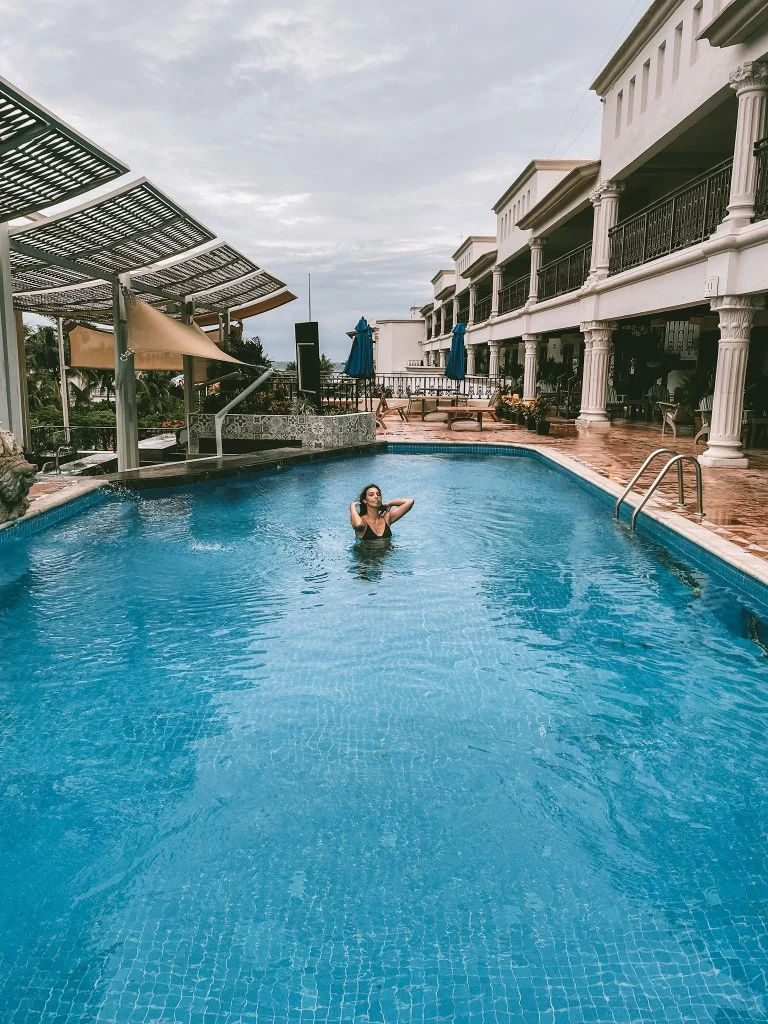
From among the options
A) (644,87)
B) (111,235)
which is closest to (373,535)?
(111,235)

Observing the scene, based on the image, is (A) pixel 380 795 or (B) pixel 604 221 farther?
(B) pixel 604 221

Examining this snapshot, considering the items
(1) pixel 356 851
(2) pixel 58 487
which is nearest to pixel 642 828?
(1) pixel 356 851

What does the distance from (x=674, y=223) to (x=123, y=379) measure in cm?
1146

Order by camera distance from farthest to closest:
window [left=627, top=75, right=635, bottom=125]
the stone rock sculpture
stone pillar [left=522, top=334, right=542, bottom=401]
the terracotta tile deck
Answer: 1. stone pillar [left=522, top=334, right=542, bottom=401]
2. window [left=627, top=75, right=635, bottom=125]
3. the terracotta tile deck
4. the stone rock sculpture

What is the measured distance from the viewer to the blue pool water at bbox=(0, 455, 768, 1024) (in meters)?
2.74

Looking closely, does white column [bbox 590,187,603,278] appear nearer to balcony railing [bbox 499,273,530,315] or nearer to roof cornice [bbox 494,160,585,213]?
balcony railing [bbox 499,273,530,315]

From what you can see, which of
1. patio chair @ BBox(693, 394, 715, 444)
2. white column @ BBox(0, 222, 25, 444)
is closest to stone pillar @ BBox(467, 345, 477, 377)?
patio chair @ BBox(693, 394, 715, 444)

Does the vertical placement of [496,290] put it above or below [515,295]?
above

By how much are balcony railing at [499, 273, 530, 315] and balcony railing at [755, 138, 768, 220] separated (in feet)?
56.0

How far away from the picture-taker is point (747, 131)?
11688mm

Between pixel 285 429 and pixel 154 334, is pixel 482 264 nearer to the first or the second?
pixel 285 429

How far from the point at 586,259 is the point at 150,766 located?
68.8 ft

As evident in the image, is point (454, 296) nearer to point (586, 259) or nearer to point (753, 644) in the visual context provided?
point (586, 259)

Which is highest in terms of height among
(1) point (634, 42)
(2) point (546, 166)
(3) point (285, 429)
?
(2) point (546, 166)
